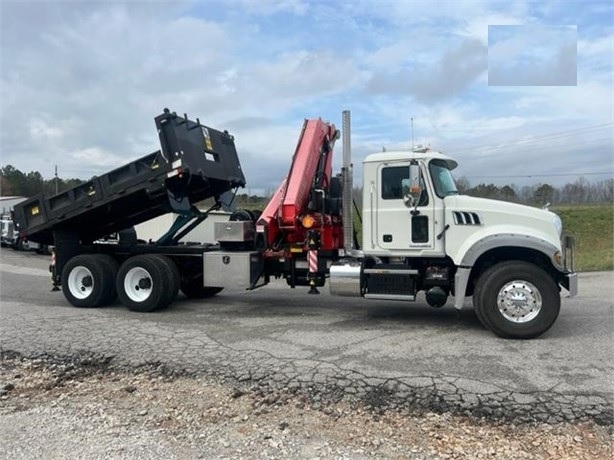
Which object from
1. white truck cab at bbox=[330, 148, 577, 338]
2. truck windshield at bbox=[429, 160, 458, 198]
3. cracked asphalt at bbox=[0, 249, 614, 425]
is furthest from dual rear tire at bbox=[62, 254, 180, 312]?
truck windshield at bbox=[429, 160, 458, 198]

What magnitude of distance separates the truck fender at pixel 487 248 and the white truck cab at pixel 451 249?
13 millimetres

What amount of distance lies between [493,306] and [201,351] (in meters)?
3.84

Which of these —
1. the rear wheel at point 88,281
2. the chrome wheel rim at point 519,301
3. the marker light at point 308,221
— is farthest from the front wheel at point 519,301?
the rear wheel at point 88,281

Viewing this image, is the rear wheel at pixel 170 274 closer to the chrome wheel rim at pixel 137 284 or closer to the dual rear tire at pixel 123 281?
the dual rear tire at pixel 123 281

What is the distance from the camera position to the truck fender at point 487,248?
713cm

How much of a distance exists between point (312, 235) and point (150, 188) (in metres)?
2.94

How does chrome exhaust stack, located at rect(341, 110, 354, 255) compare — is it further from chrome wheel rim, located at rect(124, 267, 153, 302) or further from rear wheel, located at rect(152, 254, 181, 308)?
chrome wheel rim, located at rect(124, 267, 153, 302)

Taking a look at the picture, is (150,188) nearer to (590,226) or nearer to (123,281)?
(123,281)

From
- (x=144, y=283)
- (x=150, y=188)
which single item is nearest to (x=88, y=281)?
(x=144, y=283)

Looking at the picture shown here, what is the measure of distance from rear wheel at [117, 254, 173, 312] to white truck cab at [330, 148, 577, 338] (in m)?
3.10

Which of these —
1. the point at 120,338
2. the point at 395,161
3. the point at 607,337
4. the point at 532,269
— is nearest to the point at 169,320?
the point at 120,338

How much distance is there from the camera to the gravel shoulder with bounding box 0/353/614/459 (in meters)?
3.97

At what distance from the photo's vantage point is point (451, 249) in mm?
7633

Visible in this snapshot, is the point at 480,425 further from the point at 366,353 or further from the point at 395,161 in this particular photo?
the point at 395,161
